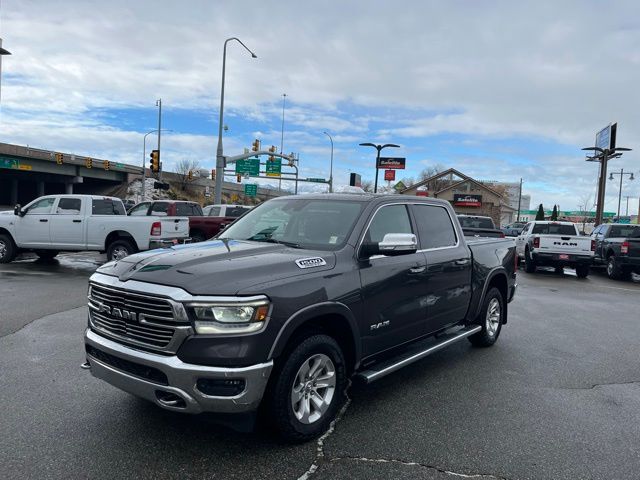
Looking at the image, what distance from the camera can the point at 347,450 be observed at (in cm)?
351

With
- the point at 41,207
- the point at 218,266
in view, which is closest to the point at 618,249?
the point at 218,266

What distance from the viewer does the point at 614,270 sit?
15656mm

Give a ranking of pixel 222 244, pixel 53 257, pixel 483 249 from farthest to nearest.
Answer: pixel 53 257
pixel 483 249
pixel 222 244

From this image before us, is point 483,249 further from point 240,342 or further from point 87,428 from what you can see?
point 87,428

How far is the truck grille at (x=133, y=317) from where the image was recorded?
3.14 metres

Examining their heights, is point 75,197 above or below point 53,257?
above

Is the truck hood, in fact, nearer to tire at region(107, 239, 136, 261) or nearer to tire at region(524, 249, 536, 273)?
tire at region(107, 239, 136, 261)

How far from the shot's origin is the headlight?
3.07 meters

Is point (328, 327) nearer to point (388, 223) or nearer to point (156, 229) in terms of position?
point (388, 223)

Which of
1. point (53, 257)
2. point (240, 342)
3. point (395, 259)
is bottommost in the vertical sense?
point (53, 257)

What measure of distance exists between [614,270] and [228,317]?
16047mm

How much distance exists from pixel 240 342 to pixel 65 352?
3.48 metres

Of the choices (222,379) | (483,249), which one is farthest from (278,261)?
(483,249)

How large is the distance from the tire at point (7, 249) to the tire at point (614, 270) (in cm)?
1774
